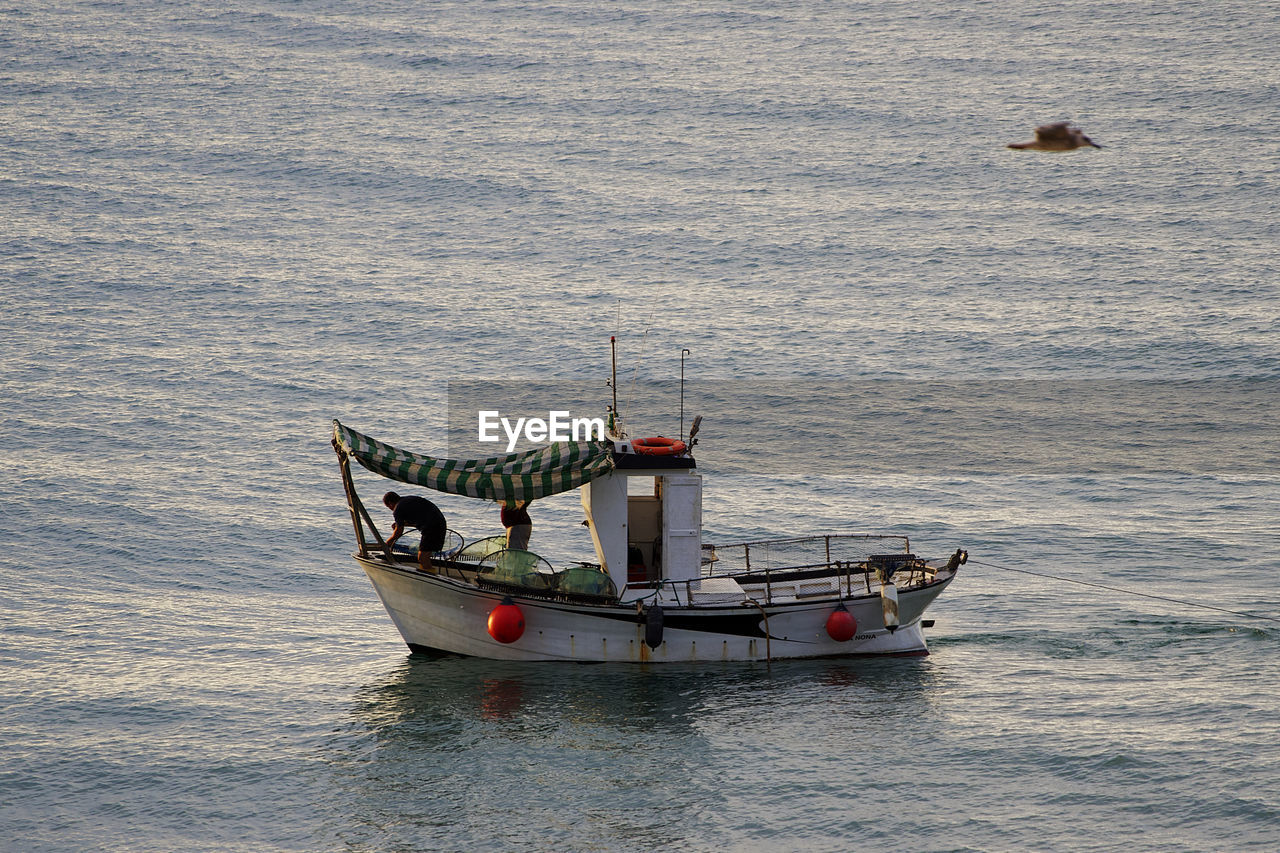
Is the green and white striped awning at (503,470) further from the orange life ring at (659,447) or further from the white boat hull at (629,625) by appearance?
the white boat hull at (629,625)

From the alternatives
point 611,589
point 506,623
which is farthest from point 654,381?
point 506,623

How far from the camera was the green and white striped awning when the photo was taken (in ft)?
73.4

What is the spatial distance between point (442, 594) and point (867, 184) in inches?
2025

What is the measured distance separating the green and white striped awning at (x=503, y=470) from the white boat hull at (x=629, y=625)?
1651 mm

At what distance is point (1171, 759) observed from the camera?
20000mm

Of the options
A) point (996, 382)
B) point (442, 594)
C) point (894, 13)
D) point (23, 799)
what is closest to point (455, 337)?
point (996, 382)

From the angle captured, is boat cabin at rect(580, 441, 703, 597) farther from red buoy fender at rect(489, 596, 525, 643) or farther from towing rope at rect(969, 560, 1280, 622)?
towing rope at rect(969, 560, 1280, 622)

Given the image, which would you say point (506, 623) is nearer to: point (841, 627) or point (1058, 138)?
point (841, 627)

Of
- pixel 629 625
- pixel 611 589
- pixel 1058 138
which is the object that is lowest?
pixel 629 625

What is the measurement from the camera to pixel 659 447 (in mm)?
22938

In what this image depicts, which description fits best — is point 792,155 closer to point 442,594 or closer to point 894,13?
point 894,13

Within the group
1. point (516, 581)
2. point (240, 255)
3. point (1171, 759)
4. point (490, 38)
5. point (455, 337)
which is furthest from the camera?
point (490, 38)

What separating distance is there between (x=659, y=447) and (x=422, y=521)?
13.8ft

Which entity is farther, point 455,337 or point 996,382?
point 455,337
